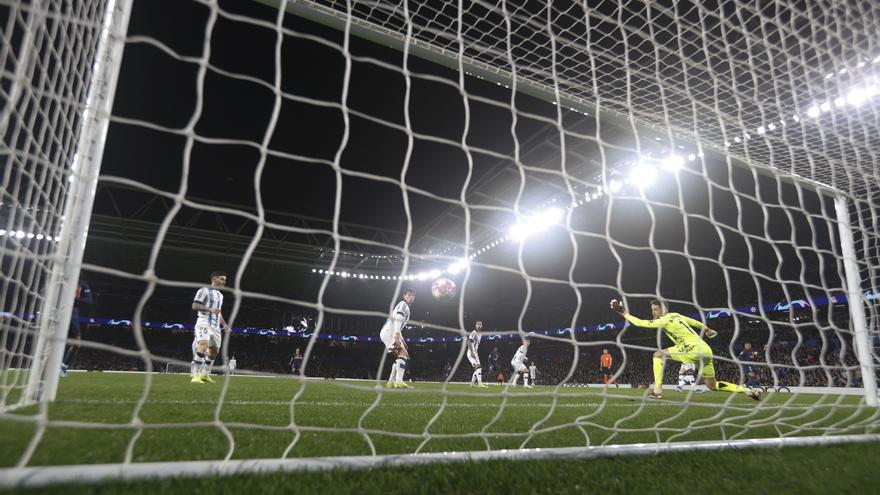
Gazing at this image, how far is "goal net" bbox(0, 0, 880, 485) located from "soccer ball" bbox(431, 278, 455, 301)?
3.2 inches

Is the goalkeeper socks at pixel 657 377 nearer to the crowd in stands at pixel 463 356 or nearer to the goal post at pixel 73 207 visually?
the goal post at pixel 73 207

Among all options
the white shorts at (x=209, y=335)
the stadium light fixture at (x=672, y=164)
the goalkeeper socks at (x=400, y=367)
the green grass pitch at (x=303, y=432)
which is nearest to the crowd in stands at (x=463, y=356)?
the white shorts at (x=209, y=335)

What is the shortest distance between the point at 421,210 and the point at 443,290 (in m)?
6.73

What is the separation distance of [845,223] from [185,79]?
968 cm

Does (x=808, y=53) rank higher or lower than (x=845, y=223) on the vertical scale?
higher

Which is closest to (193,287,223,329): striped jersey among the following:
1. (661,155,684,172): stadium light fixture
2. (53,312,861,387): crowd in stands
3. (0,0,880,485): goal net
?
(0,0,880,485): goal net

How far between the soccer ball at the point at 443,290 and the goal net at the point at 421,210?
0.08 meters

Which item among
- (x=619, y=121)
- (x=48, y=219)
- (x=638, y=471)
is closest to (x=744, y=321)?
(x=619, y=121)

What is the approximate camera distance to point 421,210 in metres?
17.1

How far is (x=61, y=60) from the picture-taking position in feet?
8.16

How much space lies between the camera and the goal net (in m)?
1.90

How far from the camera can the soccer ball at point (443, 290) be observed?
1066cm

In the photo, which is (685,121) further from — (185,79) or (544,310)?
(544,310)

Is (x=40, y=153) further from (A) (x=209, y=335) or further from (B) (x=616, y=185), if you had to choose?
(B) (x=616, y=185)
